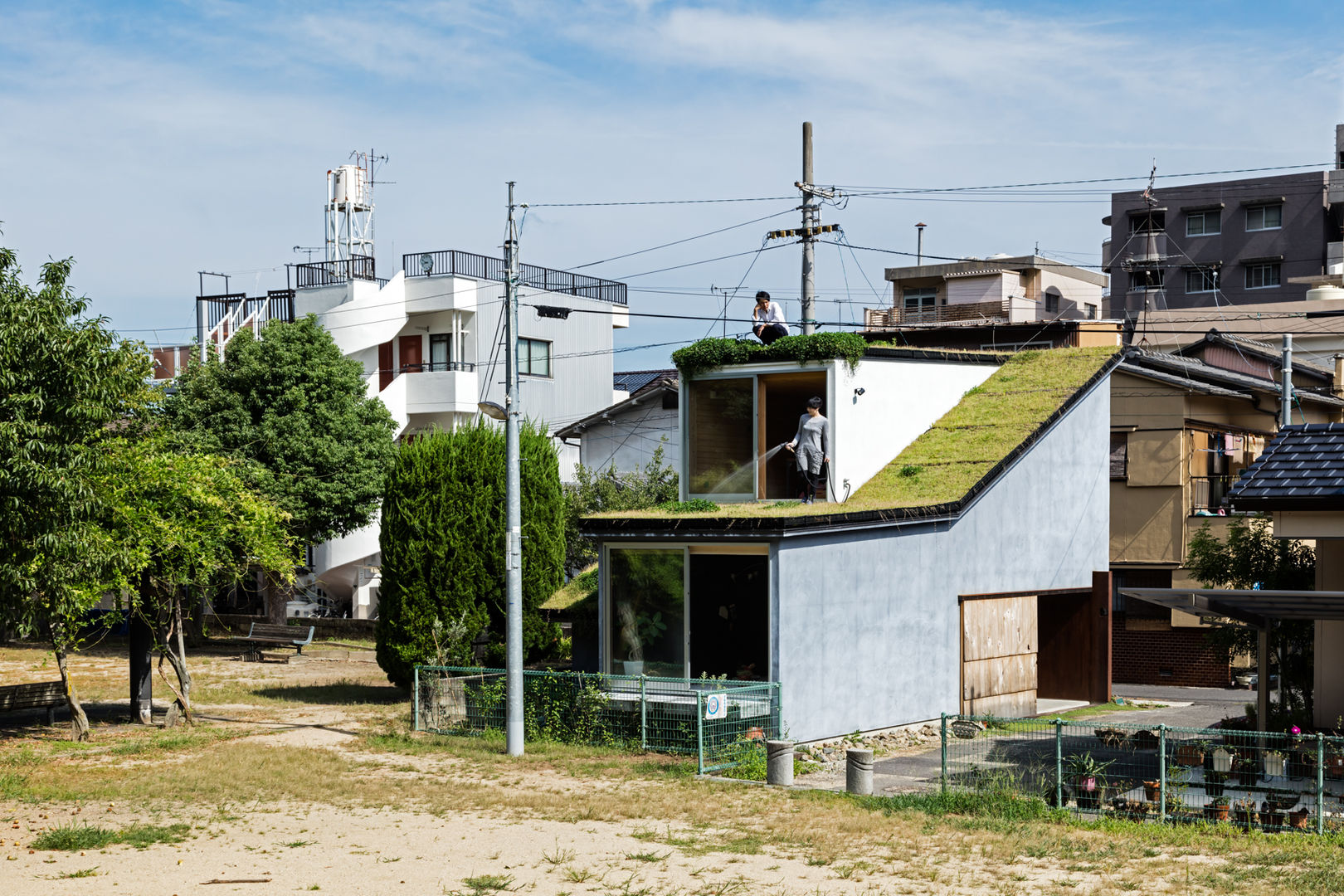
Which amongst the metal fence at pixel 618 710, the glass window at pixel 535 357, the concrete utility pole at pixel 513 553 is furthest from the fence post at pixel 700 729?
the glass window at pixel 535 357

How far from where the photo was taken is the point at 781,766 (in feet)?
57.6

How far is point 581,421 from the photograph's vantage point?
4506cm

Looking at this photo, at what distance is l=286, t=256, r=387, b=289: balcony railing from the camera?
47.8 m

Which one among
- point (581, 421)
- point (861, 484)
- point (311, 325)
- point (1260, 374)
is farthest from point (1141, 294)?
point (861, 484)

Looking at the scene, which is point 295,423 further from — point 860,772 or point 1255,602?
point 1255,602

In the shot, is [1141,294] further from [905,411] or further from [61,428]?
[61,428]

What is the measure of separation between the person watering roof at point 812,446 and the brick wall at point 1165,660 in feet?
49.3

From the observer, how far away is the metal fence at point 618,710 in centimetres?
1881

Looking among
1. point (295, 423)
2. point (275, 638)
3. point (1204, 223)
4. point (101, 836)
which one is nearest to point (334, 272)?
point (295, 423)

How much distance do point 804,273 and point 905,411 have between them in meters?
4.71

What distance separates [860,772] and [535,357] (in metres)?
33.2

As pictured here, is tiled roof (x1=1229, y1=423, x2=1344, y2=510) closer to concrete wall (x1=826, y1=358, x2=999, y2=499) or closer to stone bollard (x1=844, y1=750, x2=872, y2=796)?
stone bollard (x1=844, y1=750, x2=872, y2=796)

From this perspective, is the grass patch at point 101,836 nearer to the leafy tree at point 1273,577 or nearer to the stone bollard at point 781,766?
the stone bollard at point 781,766

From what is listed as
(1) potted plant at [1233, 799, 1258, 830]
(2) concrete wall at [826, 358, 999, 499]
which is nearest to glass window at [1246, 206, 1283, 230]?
(2) concrete wall at [826, 358, 999, 499]
